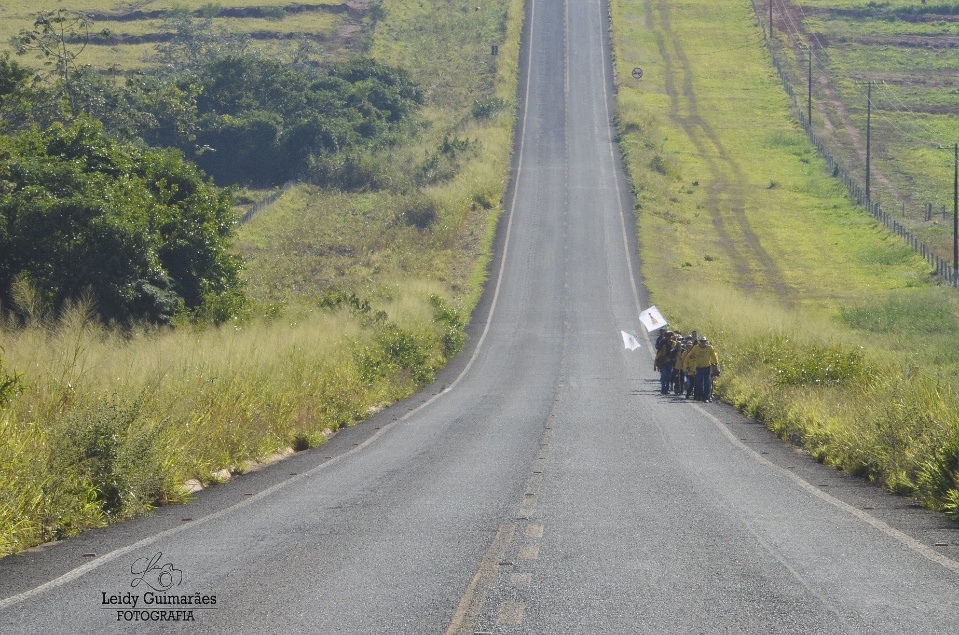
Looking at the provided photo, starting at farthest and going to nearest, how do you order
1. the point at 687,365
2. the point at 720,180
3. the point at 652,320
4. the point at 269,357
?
the point at 720,180 < the point at 652,320 < the point at 687,365 < the point at 269,357

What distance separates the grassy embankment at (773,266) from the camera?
14.3m

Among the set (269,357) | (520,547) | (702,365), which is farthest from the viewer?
(702,365)

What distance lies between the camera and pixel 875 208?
64.2 meters

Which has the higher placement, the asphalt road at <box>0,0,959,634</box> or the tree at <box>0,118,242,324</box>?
the tree at <box>0,118,242,324</box>

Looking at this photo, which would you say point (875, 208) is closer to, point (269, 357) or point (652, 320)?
point (652, 320)

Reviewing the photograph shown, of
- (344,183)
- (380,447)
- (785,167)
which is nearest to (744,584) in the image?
(380,447)

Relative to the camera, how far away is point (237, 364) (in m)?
17.7

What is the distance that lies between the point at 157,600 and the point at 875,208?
63420mm

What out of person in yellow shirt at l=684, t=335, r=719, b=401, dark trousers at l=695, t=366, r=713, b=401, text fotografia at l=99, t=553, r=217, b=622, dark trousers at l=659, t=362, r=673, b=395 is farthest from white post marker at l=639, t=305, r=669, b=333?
text fotografia at l=99, t=553, r=217, b=622

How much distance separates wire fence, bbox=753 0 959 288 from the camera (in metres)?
51.0

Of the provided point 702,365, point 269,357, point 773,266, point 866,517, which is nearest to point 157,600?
point 866,517

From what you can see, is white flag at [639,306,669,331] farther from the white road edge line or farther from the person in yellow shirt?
the white road edge line

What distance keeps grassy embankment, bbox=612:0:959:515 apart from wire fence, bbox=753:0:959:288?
0.67 metres

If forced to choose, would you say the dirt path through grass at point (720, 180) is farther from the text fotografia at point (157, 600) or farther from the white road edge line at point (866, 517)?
the text fotografia at point (157, 600)
